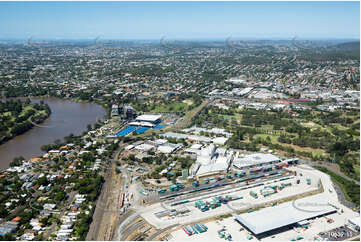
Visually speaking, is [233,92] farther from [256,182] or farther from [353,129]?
[256,182]

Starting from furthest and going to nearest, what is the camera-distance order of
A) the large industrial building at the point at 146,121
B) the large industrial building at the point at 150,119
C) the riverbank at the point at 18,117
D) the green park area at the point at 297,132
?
the large industrial building at the point at 150,119 → the large industrial building at the point at 146,121 → the riverbank at the point at 18,117 → the green park area at the point at 297,132

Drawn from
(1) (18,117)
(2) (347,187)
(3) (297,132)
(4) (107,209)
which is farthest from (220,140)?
(1) (18,117)

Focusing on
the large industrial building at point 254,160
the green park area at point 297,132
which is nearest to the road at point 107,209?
the large industrial building at point 254,160

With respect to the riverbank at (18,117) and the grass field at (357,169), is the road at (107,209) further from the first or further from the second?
the grass field at (357,169)

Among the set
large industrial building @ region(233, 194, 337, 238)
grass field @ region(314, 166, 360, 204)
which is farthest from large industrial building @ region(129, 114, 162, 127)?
large industrial building @ region(233, 194, 337, 238)

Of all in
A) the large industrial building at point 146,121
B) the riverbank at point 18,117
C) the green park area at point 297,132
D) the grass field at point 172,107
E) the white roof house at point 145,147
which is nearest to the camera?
the green park area at point 297,132

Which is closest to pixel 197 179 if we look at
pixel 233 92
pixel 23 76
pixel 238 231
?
pixel 238 231

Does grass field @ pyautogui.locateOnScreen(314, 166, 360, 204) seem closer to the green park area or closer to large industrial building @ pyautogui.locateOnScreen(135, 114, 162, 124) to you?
the green park area
